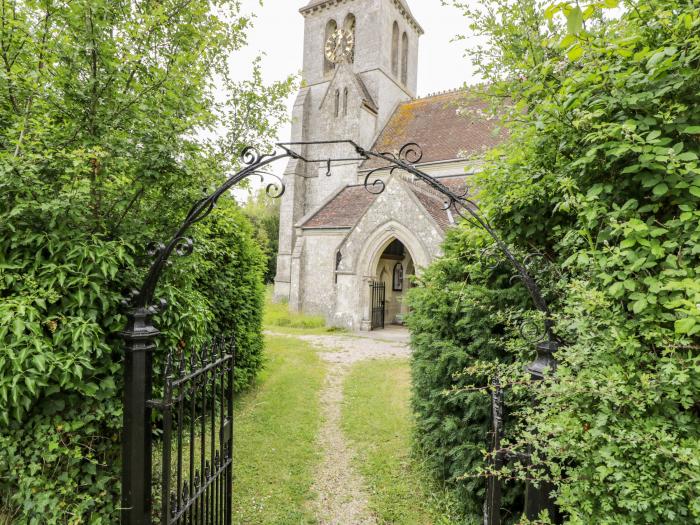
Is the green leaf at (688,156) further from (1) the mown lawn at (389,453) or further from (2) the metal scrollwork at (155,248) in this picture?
(1) the mown lawn at (389,453)

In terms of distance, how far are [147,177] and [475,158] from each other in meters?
2.64

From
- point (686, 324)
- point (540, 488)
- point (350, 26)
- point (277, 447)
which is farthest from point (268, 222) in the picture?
point (686, 324)

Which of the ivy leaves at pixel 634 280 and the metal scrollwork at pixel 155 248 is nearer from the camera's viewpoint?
the ivy leaves at pixel 634 280

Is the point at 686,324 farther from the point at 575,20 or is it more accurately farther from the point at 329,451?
the point at 329,451

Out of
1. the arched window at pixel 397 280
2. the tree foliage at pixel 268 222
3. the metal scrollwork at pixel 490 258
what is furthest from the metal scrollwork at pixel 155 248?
the tree foliage at pixel 268 222

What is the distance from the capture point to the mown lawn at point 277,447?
13.5 ft

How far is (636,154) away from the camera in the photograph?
1907 mm

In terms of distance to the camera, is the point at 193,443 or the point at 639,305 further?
the point at 193,443

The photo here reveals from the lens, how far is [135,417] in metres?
2.55

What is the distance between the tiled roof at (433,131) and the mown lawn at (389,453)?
12.1 meters

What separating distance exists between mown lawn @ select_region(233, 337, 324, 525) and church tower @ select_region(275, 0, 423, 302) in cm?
1146

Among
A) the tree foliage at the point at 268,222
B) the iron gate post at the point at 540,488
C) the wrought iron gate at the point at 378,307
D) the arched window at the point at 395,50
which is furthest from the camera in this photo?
the tree foliage at the point at 268,222

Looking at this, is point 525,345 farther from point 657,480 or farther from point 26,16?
point 26,16

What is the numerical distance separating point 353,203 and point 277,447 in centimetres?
1291
